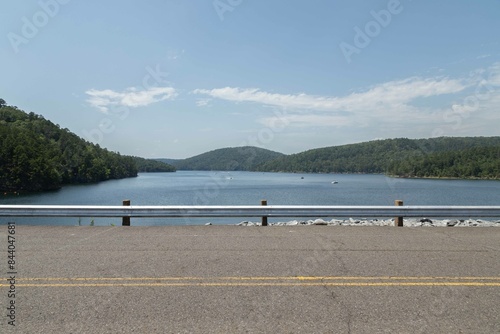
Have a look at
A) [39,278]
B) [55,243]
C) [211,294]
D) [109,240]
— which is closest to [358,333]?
[211,294]

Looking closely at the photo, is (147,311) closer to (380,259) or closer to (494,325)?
(494,325)

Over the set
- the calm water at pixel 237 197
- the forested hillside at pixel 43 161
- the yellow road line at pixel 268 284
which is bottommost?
the calm water at pixel 237 197

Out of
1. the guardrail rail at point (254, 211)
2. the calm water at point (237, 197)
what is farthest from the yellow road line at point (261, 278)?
the calm water at point (237, 197)

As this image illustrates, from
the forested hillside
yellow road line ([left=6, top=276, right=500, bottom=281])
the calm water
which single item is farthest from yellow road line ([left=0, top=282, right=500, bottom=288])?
the forested hillside

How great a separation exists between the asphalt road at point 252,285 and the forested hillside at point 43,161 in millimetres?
78961

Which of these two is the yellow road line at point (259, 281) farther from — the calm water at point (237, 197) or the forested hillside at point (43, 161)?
the forested hillside at point (43, 161)

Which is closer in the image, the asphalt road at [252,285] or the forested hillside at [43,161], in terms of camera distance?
the asphalt road at [252,285]

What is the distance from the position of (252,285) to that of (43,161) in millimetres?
88071

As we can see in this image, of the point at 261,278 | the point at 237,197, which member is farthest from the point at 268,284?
the point at 237,197

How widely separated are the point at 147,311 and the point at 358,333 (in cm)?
258

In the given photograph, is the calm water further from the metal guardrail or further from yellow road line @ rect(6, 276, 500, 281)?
yellow road line @ rect(6, 276, 500, 281)

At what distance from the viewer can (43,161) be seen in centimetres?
7888

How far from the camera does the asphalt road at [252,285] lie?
13.2 ft

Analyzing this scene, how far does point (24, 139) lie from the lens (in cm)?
8844
